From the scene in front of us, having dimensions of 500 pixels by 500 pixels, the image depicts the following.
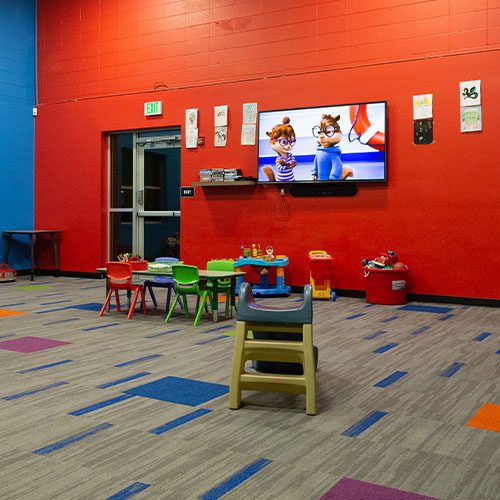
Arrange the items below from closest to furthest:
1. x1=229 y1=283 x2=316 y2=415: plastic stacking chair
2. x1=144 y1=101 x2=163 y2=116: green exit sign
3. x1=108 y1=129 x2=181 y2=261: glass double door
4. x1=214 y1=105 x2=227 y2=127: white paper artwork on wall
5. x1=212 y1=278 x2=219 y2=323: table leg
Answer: x1=229 y1=283 x2=316 y2=415: plastic stacking chair, x1=212 y1=278 x2=219 y2=323: table leg, x1=214 y1=105 x2=227 y2=127: white paper artwork on wall, x1=144 y1=101 x2=163 y2=116: green exit sign, x1=108 y1=129 x2=181 y2=261: glass double door

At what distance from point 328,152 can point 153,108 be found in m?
2.95

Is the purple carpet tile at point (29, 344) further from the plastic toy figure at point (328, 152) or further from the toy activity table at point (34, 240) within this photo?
the toy activity table at point (34, 240)

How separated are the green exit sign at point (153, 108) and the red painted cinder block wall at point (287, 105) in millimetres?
127

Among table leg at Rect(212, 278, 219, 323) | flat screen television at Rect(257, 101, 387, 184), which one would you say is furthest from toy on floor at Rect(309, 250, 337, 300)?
table leg at Rect(212, 278, 219, 323)

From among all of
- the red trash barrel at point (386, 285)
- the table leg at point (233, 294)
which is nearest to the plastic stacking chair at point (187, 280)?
the table leg at point (233, 294)

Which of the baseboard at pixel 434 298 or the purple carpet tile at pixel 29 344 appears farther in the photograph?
the baseboard at pixel 434 298

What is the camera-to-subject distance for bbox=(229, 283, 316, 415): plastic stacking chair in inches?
123

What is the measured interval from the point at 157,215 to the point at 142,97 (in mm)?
1798

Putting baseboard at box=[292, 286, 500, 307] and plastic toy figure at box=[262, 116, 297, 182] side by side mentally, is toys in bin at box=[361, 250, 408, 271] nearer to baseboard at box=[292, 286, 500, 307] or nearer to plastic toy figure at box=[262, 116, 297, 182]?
baseboard at box=[292, 286, 500, 307]

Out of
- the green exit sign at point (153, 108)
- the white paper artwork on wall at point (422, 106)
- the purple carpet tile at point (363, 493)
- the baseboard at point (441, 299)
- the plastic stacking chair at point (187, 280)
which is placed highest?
the green exit sign at point (153, 108)

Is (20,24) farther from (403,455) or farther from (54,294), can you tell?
(403,455)

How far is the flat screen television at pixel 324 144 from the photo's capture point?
23.8 feet

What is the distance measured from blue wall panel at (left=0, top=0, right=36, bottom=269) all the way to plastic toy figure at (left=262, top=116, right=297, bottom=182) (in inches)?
180

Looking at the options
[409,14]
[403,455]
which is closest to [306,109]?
[409,14]
